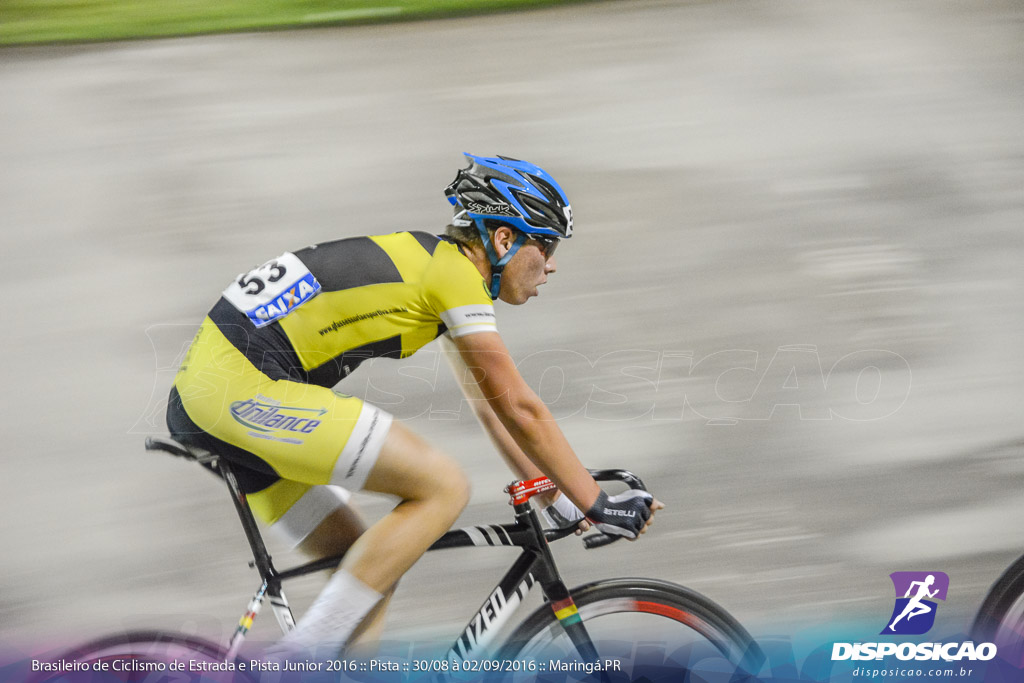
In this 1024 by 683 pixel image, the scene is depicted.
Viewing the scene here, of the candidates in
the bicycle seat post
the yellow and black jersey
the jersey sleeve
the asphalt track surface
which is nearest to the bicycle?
the bicycle seat post

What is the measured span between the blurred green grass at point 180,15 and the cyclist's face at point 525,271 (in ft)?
12.6

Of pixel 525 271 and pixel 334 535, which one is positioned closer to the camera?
pixel 525 271

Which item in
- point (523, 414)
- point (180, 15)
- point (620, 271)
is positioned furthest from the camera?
point (180, 15)

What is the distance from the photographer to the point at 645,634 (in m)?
2.43

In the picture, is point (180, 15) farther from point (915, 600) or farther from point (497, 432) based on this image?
point (915, 600)

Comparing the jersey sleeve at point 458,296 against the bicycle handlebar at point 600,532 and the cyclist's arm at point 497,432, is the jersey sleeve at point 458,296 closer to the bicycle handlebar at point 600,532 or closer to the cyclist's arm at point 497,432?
the cyclist's arm at point 497,432

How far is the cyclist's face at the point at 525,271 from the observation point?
2.22m

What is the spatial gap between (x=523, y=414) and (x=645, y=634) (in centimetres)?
79

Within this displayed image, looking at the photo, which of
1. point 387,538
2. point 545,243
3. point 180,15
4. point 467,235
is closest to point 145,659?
point 387,538

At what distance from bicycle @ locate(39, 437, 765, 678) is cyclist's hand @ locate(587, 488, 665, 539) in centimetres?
8

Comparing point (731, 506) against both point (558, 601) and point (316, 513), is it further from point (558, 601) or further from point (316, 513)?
point (316, 513)

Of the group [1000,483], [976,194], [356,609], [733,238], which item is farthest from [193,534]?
[976,194]

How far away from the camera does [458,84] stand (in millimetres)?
5270

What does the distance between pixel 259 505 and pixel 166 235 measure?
2679mm
